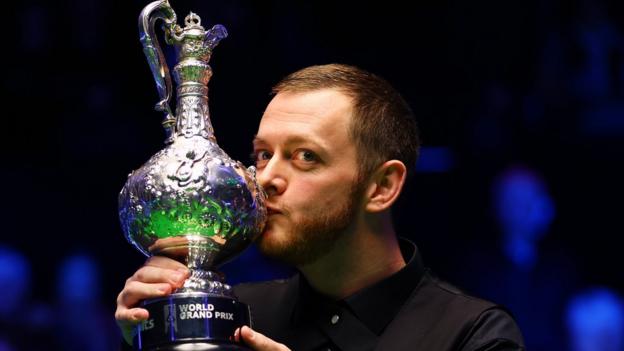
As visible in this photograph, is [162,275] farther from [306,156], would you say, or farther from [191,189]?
[306,156]

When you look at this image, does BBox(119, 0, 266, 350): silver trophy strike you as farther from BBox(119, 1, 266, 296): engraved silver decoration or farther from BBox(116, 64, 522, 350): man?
BBox(116, 64, 522, 350): man

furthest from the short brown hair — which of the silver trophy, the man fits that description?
the silver trophy

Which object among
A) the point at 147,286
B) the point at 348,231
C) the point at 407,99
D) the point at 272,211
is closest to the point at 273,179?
the point at 272,211

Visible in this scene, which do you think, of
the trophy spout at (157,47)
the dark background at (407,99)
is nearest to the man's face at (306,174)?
the trophy spout at (157,47)

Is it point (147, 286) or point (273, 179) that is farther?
Result: point (273, 179)

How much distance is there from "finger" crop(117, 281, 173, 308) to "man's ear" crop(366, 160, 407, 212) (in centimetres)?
59

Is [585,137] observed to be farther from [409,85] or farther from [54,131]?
[54,131]

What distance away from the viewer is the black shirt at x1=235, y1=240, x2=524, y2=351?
2.12 metres

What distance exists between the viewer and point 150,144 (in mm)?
3871

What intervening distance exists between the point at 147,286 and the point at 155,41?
45 centimetres

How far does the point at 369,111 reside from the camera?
2.27 meters

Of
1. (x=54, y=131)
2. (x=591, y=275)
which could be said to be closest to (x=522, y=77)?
(x=591, y=275)

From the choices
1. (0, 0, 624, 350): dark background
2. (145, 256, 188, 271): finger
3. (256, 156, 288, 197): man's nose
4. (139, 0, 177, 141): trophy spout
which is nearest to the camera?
(145, 256, 188, 271): finger

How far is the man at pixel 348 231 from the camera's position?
211 cm
